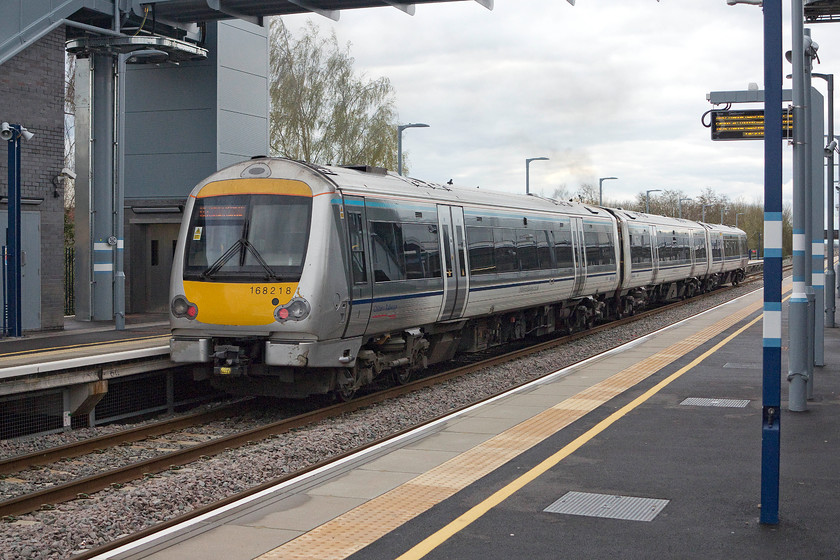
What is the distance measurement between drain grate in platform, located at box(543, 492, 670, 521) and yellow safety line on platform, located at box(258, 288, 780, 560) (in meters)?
0.46

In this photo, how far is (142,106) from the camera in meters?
24.8

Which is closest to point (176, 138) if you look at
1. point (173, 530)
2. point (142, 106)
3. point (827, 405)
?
point (142, 106)

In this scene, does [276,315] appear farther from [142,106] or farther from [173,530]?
[142,106]

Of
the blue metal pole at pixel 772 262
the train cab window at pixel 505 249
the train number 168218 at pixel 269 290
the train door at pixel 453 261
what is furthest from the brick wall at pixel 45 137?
the blue metal pole at pixel 772 262

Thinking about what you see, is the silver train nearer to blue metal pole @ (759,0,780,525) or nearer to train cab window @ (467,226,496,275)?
train cab window @ (467,226,496,275)

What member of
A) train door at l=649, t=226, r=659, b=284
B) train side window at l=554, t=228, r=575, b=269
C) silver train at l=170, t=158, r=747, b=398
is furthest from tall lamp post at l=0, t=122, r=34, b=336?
train door at l=649, t=226, r=659, b=284

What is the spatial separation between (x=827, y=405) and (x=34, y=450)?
29.7 feet

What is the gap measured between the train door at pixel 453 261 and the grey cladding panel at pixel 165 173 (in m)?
10.1

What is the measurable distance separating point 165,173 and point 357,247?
1355 centimetres

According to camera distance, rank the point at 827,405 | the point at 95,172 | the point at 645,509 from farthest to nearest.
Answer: the point at 95,172 → the point at 827,405 → the point at 645,509

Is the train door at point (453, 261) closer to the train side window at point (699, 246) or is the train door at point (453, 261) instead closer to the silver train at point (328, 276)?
the silver train at point (328, 276)

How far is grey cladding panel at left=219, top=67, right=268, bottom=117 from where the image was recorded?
24.2 m

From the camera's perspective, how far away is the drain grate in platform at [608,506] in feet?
22.0

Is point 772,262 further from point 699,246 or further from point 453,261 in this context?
point 699,246
